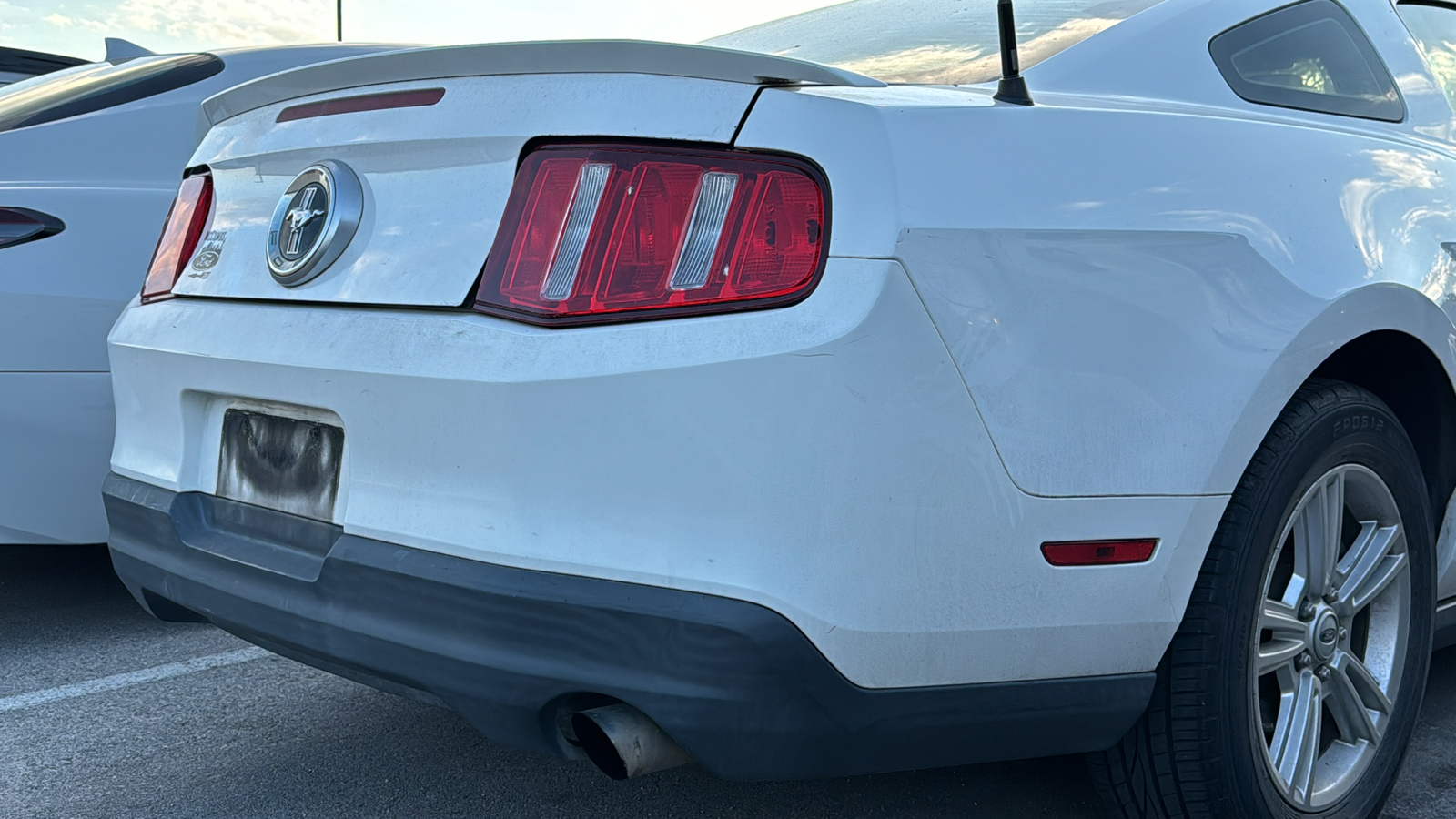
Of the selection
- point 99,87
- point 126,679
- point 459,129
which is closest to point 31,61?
point 99,87

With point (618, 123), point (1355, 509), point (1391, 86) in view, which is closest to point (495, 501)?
point (618, 123)

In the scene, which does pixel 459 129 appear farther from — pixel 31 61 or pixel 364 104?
pixel 31 61

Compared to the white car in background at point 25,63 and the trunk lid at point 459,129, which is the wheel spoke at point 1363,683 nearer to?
the trunk lid at point 459,129

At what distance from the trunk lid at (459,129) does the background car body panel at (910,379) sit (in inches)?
0.4

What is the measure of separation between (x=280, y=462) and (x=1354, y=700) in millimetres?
1895

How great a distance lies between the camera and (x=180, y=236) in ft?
7.94

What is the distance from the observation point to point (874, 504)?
1.66 meters

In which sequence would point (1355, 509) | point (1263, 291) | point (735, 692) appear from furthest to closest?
point (1355, 509) → point (1263, 291) → point (735, 692)

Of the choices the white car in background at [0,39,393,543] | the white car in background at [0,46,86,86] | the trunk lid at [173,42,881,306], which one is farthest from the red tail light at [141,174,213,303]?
the white car in background at [0,46,86,86]

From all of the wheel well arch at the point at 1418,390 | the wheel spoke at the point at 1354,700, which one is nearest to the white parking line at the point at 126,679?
the wheel spoke at the point at 1354,700

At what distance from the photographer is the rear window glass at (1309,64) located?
234 centimetres

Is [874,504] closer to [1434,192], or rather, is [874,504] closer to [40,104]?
[1434,192]

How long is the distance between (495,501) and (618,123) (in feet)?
1.70

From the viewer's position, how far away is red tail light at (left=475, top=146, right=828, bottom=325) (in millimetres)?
1677
